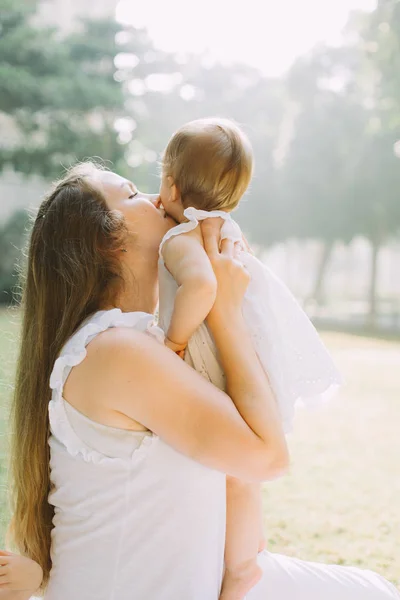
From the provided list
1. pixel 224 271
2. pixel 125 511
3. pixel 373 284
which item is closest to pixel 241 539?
pixel 125 511

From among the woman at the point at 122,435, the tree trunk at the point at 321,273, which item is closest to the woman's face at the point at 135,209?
the woman at the point at 122,435

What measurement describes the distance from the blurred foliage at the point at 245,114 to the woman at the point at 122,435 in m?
6.79

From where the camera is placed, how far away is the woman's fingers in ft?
4.09

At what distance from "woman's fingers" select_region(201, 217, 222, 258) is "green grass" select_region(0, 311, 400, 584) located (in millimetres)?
516

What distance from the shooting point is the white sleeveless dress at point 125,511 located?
1051 mm

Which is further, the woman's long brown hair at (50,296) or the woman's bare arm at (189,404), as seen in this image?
the woman's long brown hair at (50,296)

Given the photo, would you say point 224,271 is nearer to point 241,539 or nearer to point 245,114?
point 241,539

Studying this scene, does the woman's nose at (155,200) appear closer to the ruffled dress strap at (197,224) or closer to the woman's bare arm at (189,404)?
the ruffled dress strap at (197,224)

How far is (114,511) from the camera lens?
1.06 meters

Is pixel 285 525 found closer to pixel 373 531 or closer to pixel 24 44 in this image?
pixel 373 531

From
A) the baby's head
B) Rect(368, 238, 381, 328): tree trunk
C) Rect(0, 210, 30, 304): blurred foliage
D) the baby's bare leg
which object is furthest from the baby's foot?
Rect(368, 238, 381, 328): tree trunk

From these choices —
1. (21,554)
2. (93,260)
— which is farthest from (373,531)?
(93,260)

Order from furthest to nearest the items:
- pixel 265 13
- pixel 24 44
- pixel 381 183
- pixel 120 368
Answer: pixel 381 183 → pixel 265 13 → pixel 24 44 → pixel 120 368

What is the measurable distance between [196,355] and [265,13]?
340 inches
